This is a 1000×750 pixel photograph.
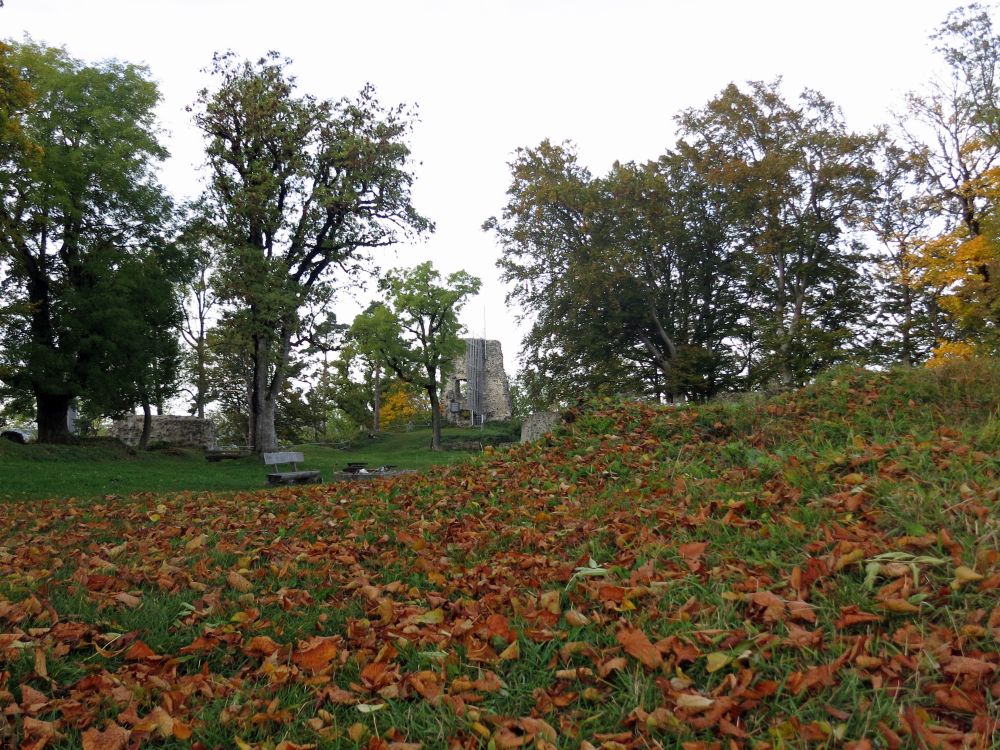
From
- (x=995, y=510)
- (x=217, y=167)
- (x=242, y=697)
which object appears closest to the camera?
(x=242, y=697)

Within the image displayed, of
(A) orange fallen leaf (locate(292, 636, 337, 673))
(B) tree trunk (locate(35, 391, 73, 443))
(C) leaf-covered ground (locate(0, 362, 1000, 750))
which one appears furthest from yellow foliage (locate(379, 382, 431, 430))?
(A) orange fallen leaf (locate(292, 636, 337, 673))

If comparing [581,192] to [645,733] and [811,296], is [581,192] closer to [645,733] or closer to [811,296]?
[811,296]

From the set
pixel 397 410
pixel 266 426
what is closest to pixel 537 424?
pixel 266 426

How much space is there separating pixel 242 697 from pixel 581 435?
5283 millimetres

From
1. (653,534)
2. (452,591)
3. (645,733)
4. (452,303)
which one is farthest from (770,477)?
(452,303)

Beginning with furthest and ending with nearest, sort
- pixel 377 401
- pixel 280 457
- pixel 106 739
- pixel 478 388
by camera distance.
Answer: pixel 377 401 → pixel 478 388 → pixel 280 457 → pixel 106 739

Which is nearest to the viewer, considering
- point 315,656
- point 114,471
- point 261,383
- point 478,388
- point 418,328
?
point 315,656

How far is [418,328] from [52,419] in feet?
45.9

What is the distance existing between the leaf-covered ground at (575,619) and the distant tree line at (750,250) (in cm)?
A: 1514

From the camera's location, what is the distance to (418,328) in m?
29.0

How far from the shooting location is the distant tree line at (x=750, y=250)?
18.3 meters

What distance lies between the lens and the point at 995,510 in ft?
9.95

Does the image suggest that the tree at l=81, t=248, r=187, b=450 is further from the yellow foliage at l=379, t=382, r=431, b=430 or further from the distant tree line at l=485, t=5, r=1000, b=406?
the yellow foliage at l=379, t=382, r=431, b=430

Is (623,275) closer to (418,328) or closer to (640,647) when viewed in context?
(418,328)
